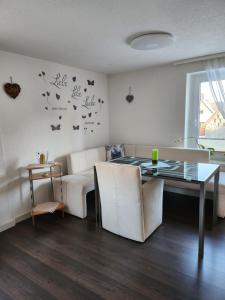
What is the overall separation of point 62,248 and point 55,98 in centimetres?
214

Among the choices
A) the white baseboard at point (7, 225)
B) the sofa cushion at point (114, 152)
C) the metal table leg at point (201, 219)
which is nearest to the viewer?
the metal table leg at point (201, 219)

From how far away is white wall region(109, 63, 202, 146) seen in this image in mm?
3516

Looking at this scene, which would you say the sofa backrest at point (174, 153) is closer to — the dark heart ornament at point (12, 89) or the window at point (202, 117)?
the window at point (202, 117)

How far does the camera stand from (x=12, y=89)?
2.58m

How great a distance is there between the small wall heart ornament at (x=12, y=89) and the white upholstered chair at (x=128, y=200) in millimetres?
1440

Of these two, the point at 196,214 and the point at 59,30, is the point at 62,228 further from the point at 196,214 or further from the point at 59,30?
the point at 59,30

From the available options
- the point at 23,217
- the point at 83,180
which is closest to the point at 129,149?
the point at 83,180

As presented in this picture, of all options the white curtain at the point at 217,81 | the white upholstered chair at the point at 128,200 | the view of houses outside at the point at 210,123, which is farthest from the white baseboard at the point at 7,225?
the white curtain at the point at 217,81

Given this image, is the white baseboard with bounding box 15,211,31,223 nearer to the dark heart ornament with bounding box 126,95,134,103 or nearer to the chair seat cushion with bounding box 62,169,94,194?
the chair seat cushion with bounding box 62,169,94,194

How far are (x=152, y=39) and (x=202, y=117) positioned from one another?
1.82 meters

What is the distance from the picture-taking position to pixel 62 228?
8.50 ft

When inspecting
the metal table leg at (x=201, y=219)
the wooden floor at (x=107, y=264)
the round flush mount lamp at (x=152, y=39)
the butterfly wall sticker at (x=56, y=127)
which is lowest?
the wooden floor at (x=107, y=264)

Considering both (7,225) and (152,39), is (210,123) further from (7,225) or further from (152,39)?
(7,225)

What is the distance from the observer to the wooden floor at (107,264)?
1.61 m
